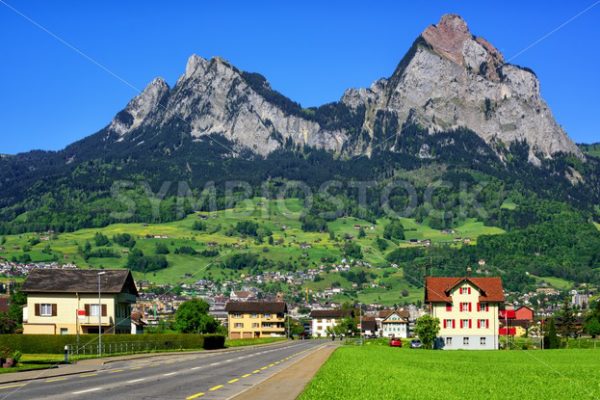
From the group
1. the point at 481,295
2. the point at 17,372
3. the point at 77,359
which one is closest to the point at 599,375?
the point at 17,372

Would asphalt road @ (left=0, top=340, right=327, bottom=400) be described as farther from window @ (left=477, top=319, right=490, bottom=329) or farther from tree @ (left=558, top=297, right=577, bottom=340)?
tree @ (left=558, top=297, right=577, bottom=340)

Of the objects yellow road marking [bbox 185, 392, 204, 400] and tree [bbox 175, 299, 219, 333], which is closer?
yellow road marking [bbox 185, 392, 204, 400]

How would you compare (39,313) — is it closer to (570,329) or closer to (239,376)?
(239,376)

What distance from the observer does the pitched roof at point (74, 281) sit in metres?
105

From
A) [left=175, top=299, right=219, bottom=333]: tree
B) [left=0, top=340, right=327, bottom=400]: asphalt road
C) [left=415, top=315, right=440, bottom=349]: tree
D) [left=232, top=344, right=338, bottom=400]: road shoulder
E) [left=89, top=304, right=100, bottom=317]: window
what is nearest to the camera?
[left=0, top=340, right=327, bottom=400]: asphalt road

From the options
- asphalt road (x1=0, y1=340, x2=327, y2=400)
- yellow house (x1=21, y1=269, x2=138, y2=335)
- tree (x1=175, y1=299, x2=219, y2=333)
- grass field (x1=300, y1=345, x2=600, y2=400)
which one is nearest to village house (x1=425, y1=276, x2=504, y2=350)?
yellow house (x1=21, y1=269, x2=138, y2=335)

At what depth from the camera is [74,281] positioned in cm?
10612

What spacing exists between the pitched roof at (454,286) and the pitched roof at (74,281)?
47.6 m

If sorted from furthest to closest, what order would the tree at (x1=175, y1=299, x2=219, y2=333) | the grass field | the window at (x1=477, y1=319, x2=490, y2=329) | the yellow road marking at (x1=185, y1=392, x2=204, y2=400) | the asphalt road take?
the tree at (x1=175, y1=299, x2=219, y2=333) → the window at (x1=477, y1=319, x2=490, y2=329) → the asphalt road → the yellow road marking at (x1=185, y1=392, x2=204, y2=400) → the grass field

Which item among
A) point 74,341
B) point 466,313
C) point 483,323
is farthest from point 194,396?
point 483,323

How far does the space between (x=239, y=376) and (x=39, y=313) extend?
6744cm

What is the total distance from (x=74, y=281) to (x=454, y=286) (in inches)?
2279

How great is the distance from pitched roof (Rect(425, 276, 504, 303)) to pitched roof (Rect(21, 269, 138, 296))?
47.6 m

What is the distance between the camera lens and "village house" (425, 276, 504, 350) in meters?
125
